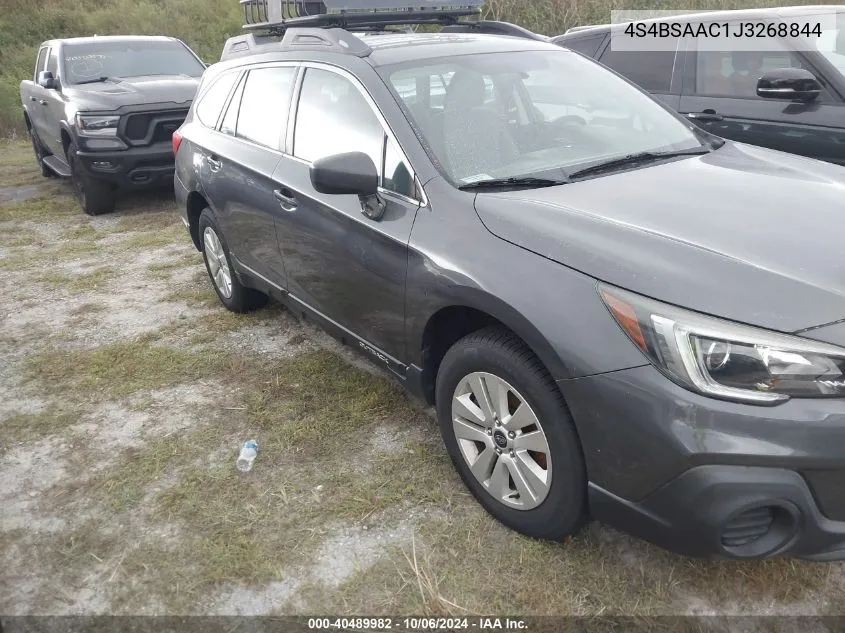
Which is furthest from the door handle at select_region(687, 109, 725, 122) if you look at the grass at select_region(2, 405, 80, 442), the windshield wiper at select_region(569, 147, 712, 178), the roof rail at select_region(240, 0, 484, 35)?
the grass at select_region(2, 405, 80, 442)

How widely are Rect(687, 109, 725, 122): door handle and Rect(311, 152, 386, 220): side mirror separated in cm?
338

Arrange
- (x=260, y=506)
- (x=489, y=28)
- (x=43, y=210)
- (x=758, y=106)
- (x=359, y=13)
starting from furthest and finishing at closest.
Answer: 1. (x=43, y=210)
2. (x=758, y=106)
3. (x=489, y=28)
4. (x=359, y=13)
5. (x=260, y=506)

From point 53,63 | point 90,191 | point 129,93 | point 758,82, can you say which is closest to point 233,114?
point 758,82

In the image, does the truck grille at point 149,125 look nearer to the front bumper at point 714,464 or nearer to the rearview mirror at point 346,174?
the rearview mirror at point 346,174

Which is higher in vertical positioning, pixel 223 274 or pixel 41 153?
pixel 41 153

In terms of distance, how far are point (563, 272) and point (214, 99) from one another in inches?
126

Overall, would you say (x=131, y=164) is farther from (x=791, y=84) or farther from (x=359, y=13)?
(x=791, y=84)

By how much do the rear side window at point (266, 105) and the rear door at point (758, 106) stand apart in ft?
10.2

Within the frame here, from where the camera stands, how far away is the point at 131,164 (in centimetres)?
747

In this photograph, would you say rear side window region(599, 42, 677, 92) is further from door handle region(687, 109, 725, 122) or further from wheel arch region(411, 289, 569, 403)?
wheel arch region(411, 289, 569, 403)

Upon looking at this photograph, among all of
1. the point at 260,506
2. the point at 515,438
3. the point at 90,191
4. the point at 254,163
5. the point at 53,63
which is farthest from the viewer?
the point at 53,63

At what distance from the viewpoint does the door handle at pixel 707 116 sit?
5066 mm

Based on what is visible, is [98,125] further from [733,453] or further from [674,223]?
[733,453]

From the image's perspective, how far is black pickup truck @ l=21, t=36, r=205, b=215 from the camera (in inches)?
293
